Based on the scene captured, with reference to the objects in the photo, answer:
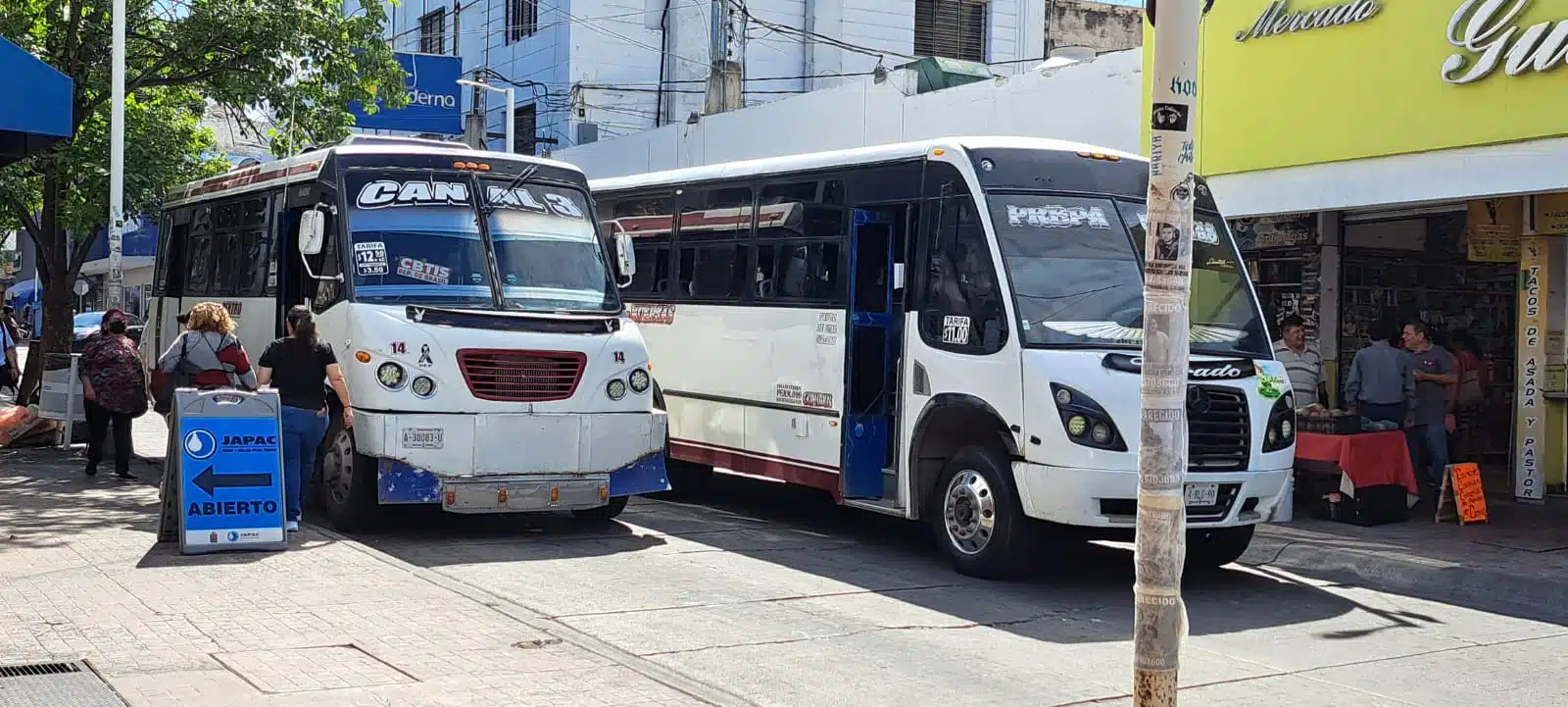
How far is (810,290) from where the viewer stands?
11.8 meters

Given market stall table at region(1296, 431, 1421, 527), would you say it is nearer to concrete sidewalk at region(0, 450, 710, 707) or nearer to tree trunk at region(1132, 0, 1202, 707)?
concrete sidewalk at region(0, 450, 710, 707)

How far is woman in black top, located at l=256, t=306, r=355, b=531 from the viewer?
10.6m

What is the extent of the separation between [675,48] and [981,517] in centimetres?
2631

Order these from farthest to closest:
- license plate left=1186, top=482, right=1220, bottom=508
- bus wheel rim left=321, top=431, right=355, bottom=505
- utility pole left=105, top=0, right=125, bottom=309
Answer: utility pole left=105, top=0, right=125, bottom=309
bus wheel rim left=321, top=431, right=355, bottom=505
license plate left=1186, top=482, right=1220, bottom=508

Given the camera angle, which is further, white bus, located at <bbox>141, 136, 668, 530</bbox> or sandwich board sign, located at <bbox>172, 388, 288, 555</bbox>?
white bus, located at <bbox>141, 136, 668, 530</bbox>

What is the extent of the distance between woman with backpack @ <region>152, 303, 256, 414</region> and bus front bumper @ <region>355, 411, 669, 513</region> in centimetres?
150

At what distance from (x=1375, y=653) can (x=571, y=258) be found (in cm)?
633

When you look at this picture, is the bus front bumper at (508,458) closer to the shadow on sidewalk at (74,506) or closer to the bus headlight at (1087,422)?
the shadow on sidewalk at (74,506)

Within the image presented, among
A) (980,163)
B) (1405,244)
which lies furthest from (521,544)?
(1405,244)

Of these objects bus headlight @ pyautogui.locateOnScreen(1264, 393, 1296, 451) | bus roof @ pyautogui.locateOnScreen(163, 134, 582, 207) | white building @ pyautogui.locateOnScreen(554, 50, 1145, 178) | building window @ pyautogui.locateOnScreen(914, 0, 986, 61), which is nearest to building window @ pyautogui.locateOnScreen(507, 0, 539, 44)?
white building @ pyautogui.locateOnScreen(554, 50, 1145, 178)

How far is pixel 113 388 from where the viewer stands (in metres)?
13.7

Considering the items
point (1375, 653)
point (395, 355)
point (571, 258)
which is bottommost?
point (1375, 653)

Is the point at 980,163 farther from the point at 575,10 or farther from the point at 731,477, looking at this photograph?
the point at 575,10

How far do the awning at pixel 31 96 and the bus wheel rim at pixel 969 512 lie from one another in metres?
7.09
